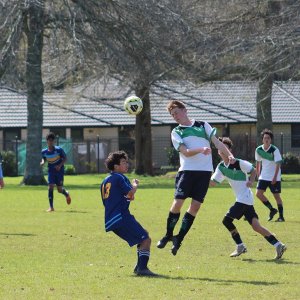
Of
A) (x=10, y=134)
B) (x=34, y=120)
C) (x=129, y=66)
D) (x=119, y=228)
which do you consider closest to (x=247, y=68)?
(x=129, y=66)

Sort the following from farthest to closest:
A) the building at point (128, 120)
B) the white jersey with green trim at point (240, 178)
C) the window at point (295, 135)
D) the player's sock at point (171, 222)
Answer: the window at point (295, 135)
the building at point (128, 120)
the white jersey with green trim at point (240, 178)
the player's sock at point (171, 222)

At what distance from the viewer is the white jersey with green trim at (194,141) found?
13.3 m

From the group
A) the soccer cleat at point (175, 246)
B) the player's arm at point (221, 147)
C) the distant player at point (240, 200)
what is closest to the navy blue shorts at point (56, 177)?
the distant player at point (240, 200)

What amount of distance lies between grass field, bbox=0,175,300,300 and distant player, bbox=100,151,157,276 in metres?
0.32

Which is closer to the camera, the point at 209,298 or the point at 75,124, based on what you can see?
the point at 209,298

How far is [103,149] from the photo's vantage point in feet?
176

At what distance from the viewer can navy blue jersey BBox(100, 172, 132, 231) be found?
11.8 meters

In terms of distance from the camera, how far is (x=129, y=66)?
35562mm

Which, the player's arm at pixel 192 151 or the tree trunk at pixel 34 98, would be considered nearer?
the player's arm at pixel 192 151

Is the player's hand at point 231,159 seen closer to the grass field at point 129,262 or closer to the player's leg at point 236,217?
the player's leg at point 236,217

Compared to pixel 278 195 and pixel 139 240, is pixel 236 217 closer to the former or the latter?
→ pixel 139 240

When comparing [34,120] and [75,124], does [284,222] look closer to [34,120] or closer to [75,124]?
[34,120]

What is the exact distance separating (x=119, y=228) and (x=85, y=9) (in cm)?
2415

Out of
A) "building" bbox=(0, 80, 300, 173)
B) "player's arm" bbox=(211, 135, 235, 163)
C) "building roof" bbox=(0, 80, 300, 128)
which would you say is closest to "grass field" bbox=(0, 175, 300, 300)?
"player's arm" bbox=(211, 135, 235, 163)
